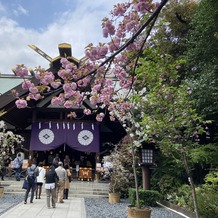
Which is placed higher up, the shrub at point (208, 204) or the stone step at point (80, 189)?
the stone step at point (80, 189)

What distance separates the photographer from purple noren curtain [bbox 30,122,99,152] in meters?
16.5

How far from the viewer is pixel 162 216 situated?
838 centimetres

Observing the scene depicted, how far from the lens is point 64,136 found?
16.7 meters

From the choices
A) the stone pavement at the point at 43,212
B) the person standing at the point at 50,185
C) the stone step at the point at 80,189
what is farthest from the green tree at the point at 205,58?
the stone step at the point at 80,189

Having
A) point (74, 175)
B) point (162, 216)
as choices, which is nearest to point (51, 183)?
point (162, 216)

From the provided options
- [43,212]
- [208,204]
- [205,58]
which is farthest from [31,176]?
[205,58]

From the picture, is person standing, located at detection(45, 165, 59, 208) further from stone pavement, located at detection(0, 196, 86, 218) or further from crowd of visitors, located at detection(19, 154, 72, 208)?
stone pavement, located at detection(0, 196, 86, 218)

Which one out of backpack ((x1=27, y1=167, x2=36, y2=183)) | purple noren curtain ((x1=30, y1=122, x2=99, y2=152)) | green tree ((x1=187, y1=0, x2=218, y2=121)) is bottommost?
backpack ((x1=27, y1=167, x2=36, y2=183))

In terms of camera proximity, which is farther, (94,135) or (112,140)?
(112,140)

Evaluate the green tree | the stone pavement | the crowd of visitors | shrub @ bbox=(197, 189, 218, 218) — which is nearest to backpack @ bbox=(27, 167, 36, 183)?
the crowd of visitors

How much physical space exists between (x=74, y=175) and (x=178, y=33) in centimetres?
1068

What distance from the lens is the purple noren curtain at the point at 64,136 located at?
54.0 feet

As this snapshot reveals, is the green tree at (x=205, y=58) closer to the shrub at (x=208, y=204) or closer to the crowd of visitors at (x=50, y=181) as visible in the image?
the shrub at (x=208, y=204)

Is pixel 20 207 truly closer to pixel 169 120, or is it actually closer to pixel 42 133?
pixel 169 120
